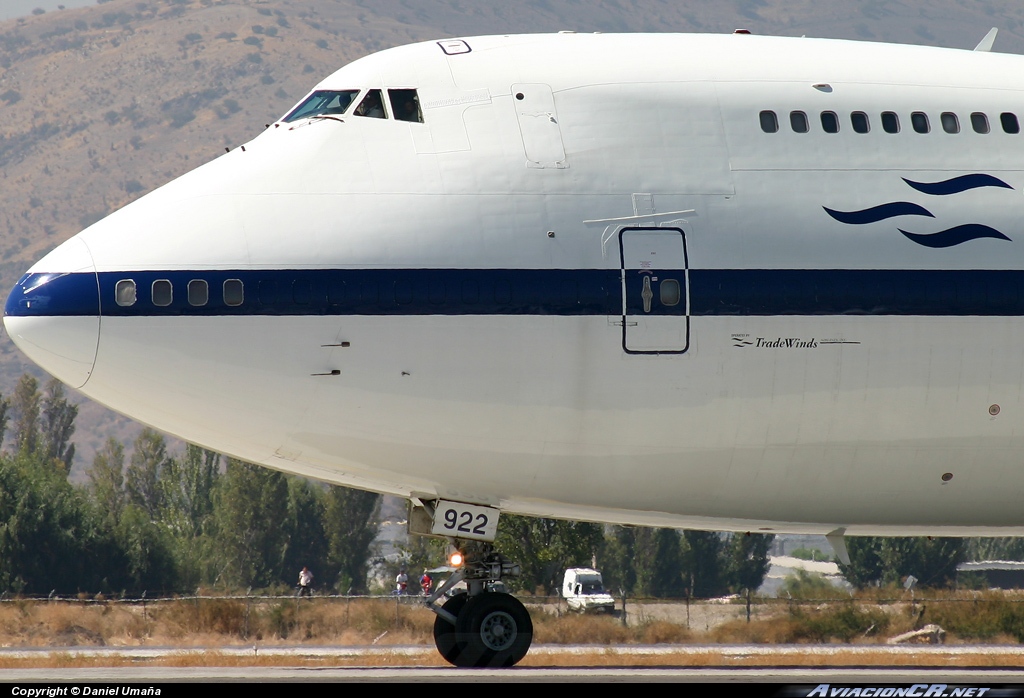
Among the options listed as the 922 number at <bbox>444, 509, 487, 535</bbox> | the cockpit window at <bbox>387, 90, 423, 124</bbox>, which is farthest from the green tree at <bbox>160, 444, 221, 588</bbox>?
the cockpit window at <bbox>387, 90, 423, 124</bbox>

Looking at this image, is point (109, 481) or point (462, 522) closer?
point (462, 522)

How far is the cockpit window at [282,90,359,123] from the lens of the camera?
1800cm

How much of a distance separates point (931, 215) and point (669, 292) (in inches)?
144

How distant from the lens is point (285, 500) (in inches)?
3356

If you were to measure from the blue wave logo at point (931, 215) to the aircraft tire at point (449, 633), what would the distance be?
692 cm

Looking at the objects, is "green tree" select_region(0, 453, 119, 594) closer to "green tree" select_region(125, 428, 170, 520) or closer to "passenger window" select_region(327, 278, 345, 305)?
"passenger window" select_region(327, 278, 345, 305)

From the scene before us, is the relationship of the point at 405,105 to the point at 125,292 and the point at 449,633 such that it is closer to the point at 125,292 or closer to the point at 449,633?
the point at 125,292

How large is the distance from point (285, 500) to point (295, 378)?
7009 cm

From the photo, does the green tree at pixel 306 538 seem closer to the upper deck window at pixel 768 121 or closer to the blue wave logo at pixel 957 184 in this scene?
the upper deck window at pixel 768 121

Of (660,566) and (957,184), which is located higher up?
(957,184)

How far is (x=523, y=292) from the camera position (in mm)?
16891

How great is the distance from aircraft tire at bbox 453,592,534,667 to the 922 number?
87cm

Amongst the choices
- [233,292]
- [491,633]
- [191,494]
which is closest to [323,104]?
[233,292]

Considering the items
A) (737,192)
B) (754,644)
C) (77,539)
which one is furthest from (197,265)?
(77,539)
